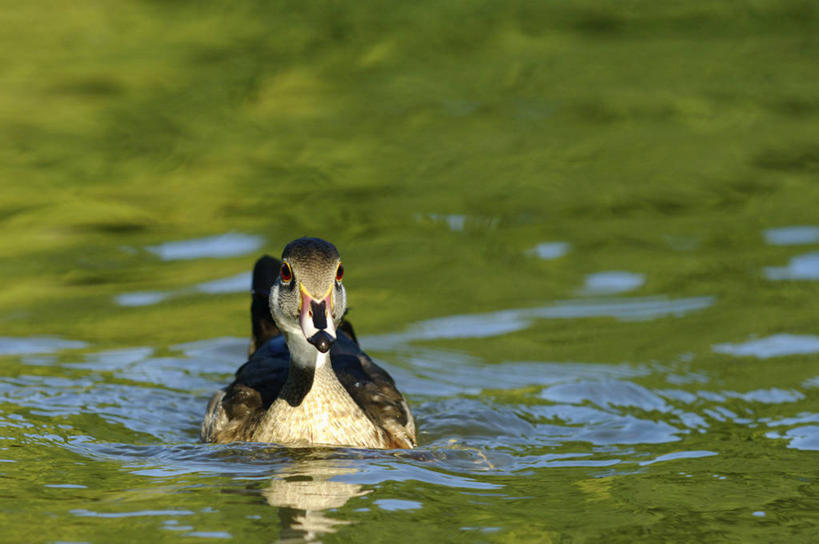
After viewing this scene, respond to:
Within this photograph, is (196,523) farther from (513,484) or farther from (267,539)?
(513,484)

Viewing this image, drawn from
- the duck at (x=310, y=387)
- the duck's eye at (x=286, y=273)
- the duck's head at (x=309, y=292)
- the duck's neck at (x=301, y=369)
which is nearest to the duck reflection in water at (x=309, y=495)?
the duck at (x=310, y=387)

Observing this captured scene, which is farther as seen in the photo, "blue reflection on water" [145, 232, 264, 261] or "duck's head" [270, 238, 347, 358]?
"blue reflection on water" [145, 232, 264, 261]

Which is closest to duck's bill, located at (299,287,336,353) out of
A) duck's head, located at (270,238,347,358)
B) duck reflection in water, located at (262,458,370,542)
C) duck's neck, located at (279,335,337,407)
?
duck's head, located at (270,238,347,358)

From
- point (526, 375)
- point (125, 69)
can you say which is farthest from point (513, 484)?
point (125, 69)

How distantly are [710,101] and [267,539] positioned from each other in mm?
13223

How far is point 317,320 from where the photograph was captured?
8266 millimetres

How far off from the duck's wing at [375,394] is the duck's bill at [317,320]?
1.29 meters

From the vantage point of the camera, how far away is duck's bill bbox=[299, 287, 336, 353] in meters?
8.09

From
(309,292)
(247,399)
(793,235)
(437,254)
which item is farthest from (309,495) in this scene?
(793,235)

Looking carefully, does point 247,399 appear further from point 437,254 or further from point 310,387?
point 437,254

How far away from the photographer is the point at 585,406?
35.3ft

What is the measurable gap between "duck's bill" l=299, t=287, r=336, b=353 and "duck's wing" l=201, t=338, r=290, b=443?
1159mm

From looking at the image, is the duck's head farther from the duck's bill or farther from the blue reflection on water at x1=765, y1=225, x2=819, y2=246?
the blue reflection on water at x1=765, y1=225, x2=819, y2=246

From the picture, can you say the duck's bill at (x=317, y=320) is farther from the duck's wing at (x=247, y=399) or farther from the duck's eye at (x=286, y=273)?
the duck's wing at (x=247, y=399)
